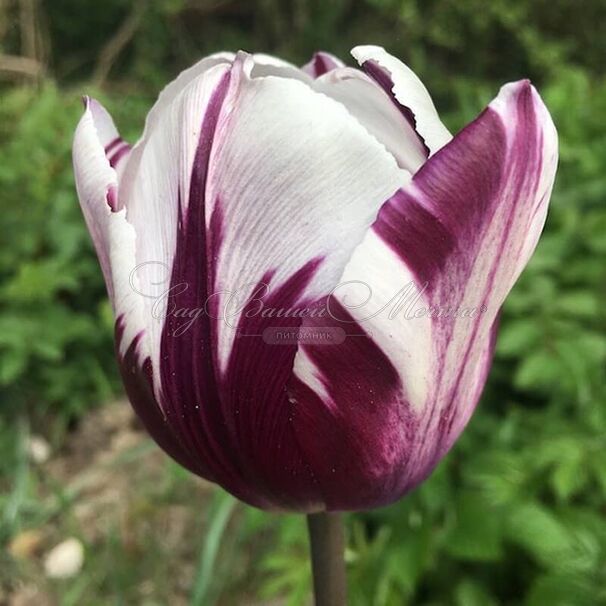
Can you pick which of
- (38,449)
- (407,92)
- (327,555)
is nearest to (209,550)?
(327,555)

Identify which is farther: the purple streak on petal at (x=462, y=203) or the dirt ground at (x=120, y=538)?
the dirt ground at (x=120, y=538)

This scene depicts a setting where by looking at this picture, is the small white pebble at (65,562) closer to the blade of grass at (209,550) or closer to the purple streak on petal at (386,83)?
the blade of grass at (209,550)

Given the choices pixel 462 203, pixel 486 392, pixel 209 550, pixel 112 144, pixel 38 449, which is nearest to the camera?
pixel 462 203

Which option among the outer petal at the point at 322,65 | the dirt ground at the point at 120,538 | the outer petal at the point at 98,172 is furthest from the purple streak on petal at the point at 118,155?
the dirt ground at the point at 120,538

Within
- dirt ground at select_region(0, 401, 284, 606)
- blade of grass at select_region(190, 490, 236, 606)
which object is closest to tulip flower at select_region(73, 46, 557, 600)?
blade of grass at select_region(190, 490, 236, 606)

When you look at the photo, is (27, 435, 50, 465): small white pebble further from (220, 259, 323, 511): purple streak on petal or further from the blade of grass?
(220, 259, 323, 511): purple streak on petal

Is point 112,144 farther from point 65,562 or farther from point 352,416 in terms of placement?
point 65,562

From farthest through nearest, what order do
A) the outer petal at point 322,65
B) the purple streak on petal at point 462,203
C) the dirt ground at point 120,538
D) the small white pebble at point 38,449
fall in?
the small white pebble at point 38,449
the dirt ground at point 120,538
the outer petal at point 322,65
the purple streak on petal at point 462,203
